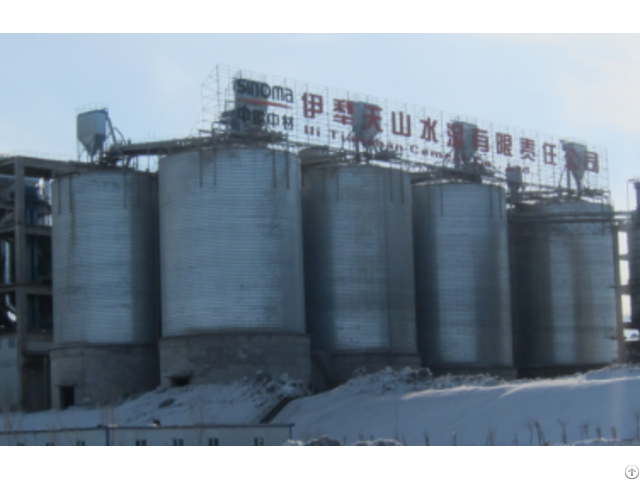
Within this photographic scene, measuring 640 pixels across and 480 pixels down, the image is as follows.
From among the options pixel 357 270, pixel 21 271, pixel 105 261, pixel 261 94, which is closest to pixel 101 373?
pixel 105 261

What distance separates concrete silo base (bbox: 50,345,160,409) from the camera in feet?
212

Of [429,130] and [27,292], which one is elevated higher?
[429,130]

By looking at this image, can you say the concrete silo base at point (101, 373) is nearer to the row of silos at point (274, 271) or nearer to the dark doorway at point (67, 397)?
the dark doorway at point (67, 397)

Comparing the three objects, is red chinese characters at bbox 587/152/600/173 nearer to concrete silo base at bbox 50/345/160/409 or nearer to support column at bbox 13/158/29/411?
concrete silo base at bbox 50/345/160/409

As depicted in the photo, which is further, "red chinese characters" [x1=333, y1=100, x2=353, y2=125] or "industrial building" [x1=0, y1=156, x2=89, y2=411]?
"red chinese characters" [x1=333, y1=100, x2=353, y2=125]

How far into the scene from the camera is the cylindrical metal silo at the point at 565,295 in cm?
8544

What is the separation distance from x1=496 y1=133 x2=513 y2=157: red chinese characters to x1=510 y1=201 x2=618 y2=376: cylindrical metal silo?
539 centimetres

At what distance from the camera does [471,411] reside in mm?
47906

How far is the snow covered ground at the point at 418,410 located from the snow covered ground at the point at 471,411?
5cm

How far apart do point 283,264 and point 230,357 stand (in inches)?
257

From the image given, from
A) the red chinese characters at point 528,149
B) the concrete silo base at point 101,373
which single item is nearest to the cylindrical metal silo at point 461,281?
the red chinese characters at point 528,149

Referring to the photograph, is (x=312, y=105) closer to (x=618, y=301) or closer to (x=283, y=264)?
(x=283, y=264)

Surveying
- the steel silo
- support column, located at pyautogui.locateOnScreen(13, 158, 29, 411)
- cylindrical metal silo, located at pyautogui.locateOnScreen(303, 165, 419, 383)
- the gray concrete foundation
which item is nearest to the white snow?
the steel silo
